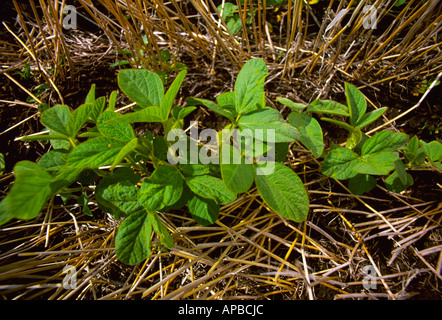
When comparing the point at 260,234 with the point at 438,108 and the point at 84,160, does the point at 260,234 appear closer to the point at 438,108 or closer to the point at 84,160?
the point at 84,160

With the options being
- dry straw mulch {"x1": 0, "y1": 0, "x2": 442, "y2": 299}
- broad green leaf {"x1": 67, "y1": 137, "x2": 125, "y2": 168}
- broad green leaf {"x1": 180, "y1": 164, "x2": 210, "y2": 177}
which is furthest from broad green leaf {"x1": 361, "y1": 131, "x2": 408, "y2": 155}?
broad green leaf {"x1": 67, "y1": 137, "x2": 125, "y2": 168}

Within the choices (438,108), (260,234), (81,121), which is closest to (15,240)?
(81,121)

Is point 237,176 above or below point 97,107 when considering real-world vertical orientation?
below

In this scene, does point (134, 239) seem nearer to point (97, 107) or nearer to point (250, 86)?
point (97, 107)

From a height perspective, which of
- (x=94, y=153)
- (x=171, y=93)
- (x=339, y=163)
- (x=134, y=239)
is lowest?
(x=134, y=239)

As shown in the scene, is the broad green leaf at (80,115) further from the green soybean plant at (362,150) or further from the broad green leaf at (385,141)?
the broad green leaf at (385,141)

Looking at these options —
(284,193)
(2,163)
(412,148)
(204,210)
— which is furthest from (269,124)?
(2,163)

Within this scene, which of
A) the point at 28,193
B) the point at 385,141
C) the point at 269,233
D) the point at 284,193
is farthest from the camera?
the point at 269,233
